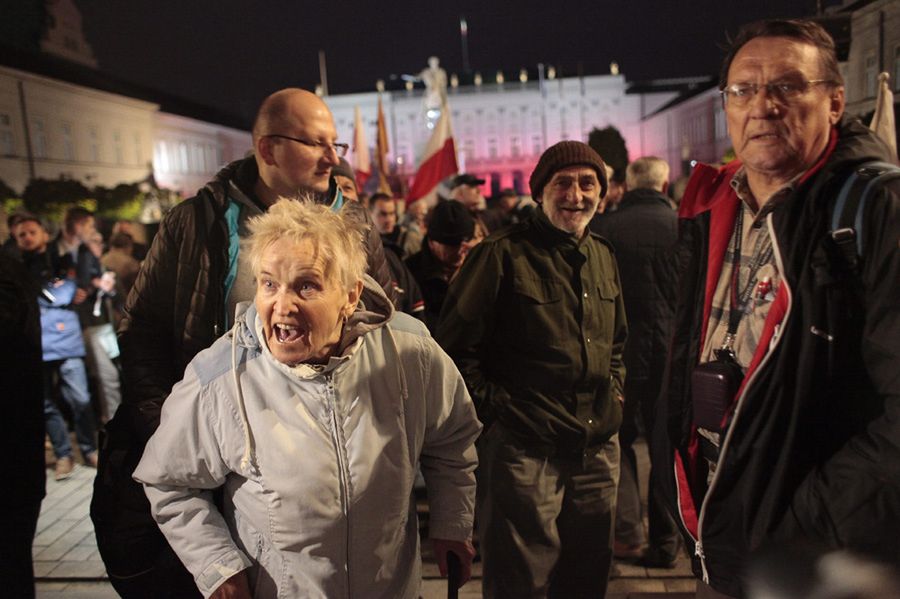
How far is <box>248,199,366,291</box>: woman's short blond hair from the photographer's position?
1744 mm

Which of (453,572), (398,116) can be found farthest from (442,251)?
(398,116)

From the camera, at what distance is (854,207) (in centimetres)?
143

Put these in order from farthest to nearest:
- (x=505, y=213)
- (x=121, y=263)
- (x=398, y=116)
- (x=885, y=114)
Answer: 1. (x=398, y=116)
2. (x=505, y=213)
3. (x=121, y=263)
4. (x=885, y=114)

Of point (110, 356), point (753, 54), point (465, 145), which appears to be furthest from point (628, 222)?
point (465, 145)

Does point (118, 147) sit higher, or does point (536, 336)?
point (118, 147)

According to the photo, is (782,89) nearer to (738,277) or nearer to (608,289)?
(738,277)

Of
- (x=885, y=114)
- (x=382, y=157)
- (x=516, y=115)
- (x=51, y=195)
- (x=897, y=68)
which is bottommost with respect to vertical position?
(x=885, y=114)

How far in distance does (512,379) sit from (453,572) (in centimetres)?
94

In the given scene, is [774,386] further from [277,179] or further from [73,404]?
[73,404]

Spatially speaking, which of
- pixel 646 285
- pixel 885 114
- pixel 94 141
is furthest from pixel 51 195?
pixel 94 141

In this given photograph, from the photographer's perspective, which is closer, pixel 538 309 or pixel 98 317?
pixel 538 309

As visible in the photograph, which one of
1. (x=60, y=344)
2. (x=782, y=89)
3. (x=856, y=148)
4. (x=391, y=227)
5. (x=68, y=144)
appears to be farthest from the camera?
(x=68, y=144)

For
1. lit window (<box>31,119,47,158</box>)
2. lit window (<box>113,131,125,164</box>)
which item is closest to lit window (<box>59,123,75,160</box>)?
lit window (<box>31,119,47,158</box>)

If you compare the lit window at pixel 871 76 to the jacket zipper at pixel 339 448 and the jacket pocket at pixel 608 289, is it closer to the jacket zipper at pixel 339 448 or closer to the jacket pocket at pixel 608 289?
the jacket pocket at pixel 608 289
